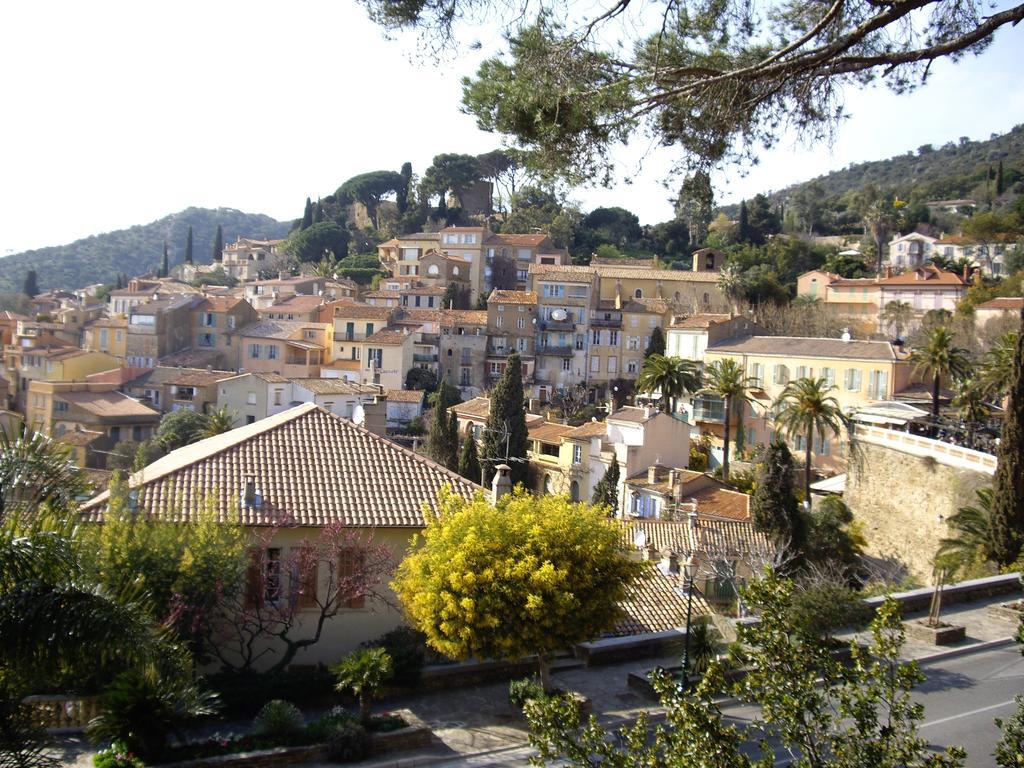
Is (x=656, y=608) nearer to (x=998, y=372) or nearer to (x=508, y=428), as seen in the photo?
(x=998, y=372)

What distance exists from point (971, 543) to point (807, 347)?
82.2 ft

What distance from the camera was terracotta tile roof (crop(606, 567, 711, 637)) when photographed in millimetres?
17719

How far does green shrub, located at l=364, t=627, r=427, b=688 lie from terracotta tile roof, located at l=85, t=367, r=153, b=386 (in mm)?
50773

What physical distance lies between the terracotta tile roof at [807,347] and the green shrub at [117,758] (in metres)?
41.0

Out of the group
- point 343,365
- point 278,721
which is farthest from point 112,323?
point 278,721

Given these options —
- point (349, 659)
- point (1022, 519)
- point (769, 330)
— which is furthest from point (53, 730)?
point (769, 330)

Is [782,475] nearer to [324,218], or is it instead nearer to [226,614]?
[226,614]

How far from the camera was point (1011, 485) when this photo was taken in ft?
77.2

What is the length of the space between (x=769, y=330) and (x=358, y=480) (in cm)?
4972

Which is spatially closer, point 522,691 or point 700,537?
point 522,691

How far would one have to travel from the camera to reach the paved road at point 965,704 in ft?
38.2

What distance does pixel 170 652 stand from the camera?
10.4m

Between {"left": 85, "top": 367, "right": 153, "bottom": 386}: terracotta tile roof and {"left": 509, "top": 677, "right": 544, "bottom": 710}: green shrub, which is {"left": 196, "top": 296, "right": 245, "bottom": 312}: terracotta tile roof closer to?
{"left": 85, "top": 367, "right": 153, "bottom": 386}: terracotta tile roof

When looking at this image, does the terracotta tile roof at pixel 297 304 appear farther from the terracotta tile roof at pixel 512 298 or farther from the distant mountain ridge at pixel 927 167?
the distant mountain ridge at pixel 927 167
